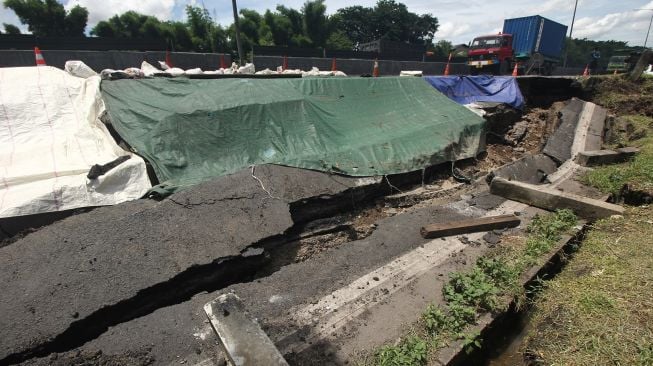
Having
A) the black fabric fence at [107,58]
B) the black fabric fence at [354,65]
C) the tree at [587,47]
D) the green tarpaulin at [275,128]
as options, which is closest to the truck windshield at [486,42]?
the black fabric fence at [354,65]

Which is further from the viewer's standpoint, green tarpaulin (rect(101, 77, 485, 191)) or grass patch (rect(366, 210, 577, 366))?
green tarpaulin (rect(101, 77, 485, 191))

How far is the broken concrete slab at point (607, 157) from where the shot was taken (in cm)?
593

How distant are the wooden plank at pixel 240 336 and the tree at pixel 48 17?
36166 mm

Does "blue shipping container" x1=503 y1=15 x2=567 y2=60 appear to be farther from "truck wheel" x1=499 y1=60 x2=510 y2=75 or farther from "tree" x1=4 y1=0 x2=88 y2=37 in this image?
"tree" x1=4 y1=0 x2=88 y2=37

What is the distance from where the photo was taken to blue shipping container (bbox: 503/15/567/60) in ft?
63.4

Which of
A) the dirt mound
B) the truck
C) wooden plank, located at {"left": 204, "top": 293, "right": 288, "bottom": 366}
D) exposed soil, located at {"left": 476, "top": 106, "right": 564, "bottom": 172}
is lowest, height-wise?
wooden plank, located at {"left": 204, "top": 293, "right": 288, "bottom": 366}

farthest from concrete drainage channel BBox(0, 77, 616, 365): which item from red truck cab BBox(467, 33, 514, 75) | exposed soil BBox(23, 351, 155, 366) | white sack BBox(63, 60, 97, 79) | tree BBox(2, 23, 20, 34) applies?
tree BBox(2, 23, 20, 34)

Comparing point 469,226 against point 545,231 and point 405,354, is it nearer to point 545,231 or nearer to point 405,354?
point 545,231

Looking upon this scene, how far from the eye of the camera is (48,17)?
28.3 m

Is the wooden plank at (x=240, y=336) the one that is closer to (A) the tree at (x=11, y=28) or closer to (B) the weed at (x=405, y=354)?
(B) the weed at (x=405, y=354)

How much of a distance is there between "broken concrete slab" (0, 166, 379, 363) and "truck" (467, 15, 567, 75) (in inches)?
700

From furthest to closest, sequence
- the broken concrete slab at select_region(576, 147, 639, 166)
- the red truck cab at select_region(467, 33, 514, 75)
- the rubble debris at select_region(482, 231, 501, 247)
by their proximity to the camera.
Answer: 1. the red truck cab at select_region(467, 33, 514, 75)
2. the broken concrete slab at select_region(576, 147, 639, 166)
3. the rubble debris at select_region(482, 231, 501, 247)

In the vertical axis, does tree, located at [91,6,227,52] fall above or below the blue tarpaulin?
above

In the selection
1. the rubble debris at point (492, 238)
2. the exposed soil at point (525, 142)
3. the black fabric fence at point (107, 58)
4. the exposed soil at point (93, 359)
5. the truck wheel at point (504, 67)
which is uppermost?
the truck wheel at point (504, 67)
